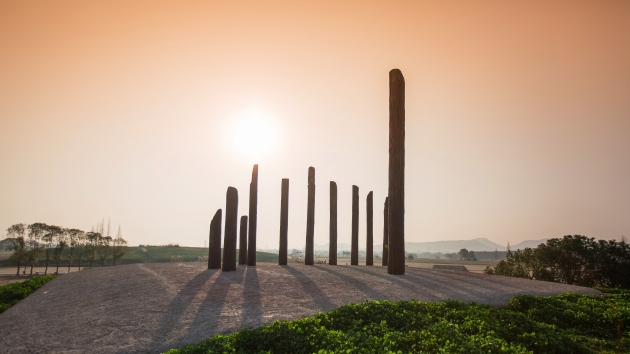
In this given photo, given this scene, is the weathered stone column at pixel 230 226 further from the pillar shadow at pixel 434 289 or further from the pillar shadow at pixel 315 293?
the pillar shadow at pixel 434 289

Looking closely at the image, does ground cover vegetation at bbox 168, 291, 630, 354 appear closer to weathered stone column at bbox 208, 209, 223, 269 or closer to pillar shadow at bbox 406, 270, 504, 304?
pillar shadow at bbox 406, 270, 504, 304

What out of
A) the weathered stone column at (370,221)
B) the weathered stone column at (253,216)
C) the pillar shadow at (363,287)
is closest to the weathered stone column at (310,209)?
the weathered stone column at (253,216)

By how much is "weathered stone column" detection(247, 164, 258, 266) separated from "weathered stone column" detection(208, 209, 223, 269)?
2327 millimetres

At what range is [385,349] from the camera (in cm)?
Result: 912

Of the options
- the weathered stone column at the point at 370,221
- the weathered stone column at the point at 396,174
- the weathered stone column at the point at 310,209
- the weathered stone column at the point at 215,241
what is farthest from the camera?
the weathered stone column at the point at 370,221

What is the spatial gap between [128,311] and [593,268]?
2597 cm

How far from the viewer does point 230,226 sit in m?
22.4

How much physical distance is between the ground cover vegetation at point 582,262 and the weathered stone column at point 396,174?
12.1m

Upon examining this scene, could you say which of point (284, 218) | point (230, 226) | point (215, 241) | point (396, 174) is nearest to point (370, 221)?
point (284, 218)

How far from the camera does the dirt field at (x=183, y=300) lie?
1127cm

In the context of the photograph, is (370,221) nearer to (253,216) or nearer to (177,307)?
(253,216)

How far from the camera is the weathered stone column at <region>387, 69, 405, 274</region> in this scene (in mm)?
20938

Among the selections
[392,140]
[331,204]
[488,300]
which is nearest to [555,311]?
[488,300]

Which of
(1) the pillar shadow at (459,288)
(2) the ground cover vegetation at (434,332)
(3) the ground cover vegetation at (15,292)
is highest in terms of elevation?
(1) the pillar shadow at (459,288)
